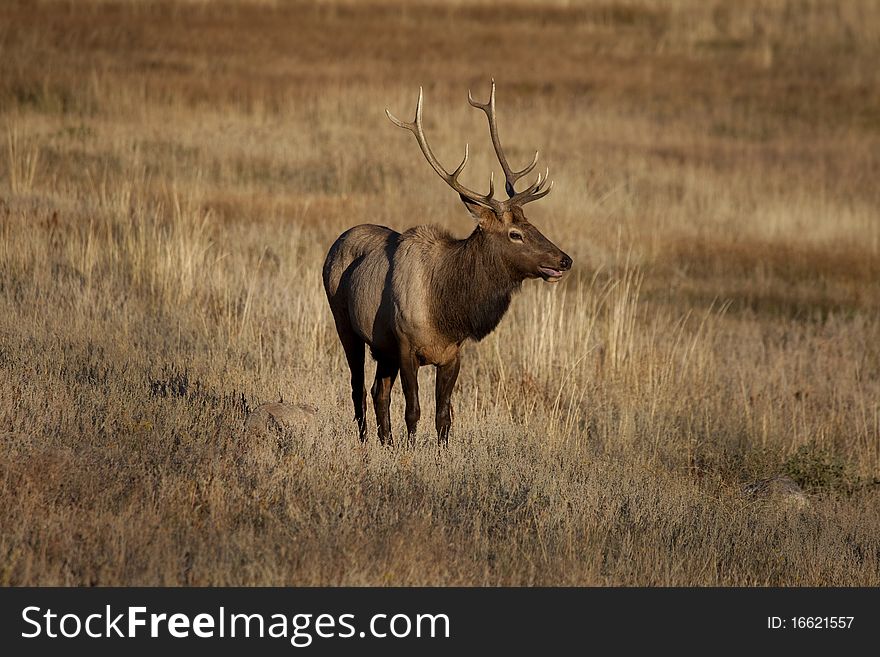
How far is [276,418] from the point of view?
787 cm

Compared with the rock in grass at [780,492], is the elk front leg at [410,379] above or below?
above

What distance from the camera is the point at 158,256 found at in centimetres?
1314

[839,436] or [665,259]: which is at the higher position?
[665,259]

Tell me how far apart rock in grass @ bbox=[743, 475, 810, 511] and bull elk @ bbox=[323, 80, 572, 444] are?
234cm

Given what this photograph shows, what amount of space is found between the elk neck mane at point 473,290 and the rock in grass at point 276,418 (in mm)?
1098

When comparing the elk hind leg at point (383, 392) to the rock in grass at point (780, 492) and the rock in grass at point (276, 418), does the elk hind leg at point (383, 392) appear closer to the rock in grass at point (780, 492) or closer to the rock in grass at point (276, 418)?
the rock in grass at point (276, 418)

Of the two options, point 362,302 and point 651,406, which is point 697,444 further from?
point 362,302

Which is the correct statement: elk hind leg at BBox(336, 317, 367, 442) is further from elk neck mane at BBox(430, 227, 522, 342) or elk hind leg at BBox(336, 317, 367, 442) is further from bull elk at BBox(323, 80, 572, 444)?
elk neck mane at BBox(430, 227, 522, 342)

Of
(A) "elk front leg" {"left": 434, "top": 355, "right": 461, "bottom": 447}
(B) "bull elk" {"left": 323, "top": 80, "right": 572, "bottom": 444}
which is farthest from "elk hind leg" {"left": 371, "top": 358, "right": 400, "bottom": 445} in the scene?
(A) "elk front leg" {"left": 434, "top": 355, "right": 461, "bottom": 447}

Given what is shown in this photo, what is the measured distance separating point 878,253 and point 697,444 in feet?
33.8

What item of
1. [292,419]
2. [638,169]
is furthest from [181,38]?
[292,419]

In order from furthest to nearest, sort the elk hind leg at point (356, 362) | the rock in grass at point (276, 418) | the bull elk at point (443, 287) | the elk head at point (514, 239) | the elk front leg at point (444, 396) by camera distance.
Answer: the elk hind leg at point (356, 362), the elk front leg at point (444, 396), the bull elk at point (443, 287), the elk head at point (514, 239), the rock in grass at point (276, 418)

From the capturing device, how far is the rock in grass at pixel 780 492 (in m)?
9.13

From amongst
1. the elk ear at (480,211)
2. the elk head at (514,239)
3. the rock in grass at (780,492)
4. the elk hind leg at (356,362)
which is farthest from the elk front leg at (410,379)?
the rock in grass at (780,492)
